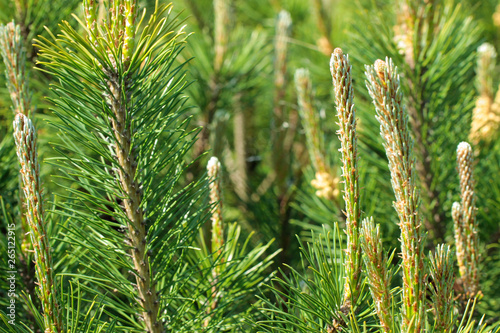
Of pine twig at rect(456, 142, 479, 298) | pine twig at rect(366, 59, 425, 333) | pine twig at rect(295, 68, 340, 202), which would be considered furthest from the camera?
pine twig at rect(295, 68, 340, 202)

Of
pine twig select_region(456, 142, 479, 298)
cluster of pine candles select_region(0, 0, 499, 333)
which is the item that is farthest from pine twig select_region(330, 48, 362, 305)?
pine twig select_region(456, 142, 479, 298)

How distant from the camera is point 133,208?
612 millimetres

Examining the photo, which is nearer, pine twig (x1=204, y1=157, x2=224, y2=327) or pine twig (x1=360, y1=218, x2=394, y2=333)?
pine twig (x1=360, y1=218, x2=394, y2=333)

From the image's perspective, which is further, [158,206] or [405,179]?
[158,206]

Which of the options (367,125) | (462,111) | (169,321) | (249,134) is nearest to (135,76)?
(169,321)

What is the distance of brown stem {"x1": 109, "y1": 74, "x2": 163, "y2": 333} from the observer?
60 cm

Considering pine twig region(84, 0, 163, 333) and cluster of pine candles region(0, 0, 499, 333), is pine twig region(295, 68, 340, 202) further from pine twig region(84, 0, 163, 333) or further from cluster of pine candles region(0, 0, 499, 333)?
pine twig region(84, 0, 163, 333)

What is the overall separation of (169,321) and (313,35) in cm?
127

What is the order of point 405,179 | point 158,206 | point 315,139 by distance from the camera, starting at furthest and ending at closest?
1. point 315,139
2. point 158,206
3. point 405,179

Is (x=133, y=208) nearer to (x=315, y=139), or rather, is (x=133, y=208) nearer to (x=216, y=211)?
(x=216, y=211)

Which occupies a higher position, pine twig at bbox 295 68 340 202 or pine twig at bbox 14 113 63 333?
pine twig at bbox 295 68 340 202

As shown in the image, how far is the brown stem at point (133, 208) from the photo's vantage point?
60cm

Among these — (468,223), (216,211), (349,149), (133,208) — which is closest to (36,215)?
(133,208)

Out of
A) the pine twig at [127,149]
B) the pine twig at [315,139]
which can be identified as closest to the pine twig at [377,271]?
the pine twig at [127,149]
